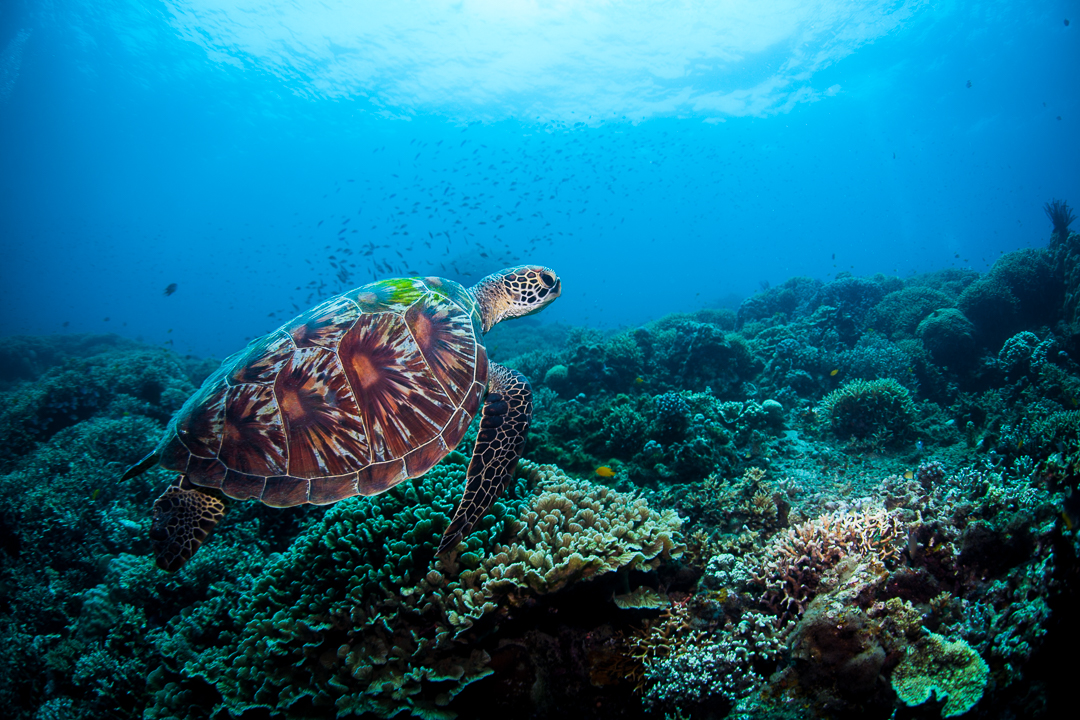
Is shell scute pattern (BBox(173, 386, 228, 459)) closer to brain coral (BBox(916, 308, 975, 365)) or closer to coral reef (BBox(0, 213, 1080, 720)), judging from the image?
coral reef (BBox(0, 213, 1080, 720))

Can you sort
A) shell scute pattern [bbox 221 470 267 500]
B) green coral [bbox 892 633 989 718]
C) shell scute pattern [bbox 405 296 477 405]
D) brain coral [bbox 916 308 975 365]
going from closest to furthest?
1. green coral [bbox 892 633 989 718]
2. shell scute pattern [bbox 221 470 267 500]
3. shell scute pattern [bbox 405 296 477 405]
4. brain coral [bbox 916 308 975 365]

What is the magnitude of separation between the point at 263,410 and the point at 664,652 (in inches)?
140

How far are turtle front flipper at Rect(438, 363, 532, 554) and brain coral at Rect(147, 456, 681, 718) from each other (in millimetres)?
240

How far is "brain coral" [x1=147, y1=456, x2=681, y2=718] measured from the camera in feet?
8.27

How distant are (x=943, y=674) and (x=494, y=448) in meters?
2.87

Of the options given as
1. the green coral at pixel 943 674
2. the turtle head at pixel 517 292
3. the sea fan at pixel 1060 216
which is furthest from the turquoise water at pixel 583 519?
the sea fan at pixel 1060 216

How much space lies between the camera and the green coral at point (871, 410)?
5.86 m

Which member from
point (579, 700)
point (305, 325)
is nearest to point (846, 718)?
point (579, 700)

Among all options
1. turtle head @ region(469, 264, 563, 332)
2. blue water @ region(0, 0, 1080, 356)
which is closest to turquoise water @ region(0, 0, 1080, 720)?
turtle head @ region(469, 264, 563, 332)

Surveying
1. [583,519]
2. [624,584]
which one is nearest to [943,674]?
[624,584]

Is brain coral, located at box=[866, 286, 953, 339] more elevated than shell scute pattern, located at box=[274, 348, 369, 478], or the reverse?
brain coral, located at box=[866, 286, 953, 339]

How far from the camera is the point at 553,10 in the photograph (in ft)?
95.6

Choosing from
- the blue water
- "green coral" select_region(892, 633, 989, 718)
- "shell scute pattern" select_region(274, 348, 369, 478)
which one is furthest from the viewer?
the blue water

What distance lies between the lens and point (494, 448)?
130 inches
